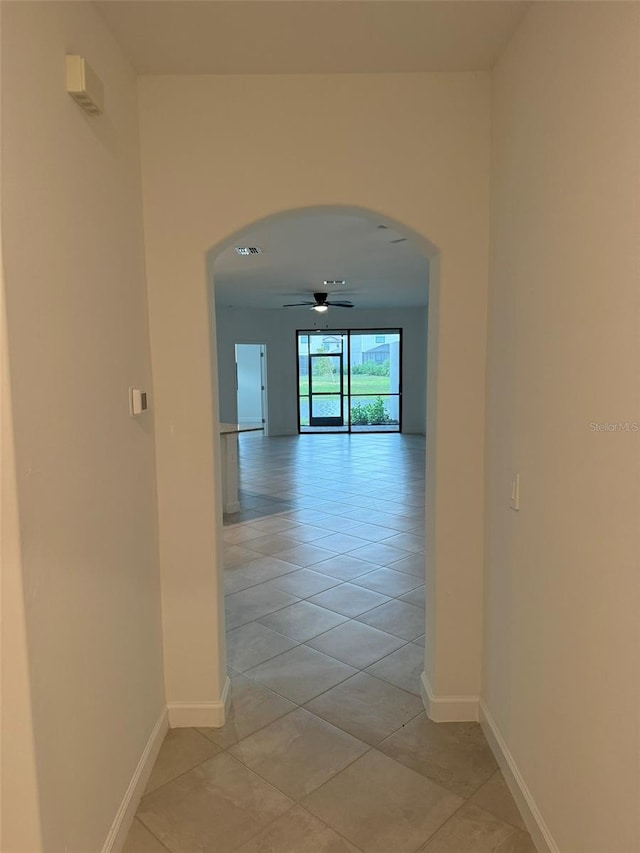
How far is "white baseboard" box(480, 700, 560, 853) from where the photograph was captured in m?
1.88

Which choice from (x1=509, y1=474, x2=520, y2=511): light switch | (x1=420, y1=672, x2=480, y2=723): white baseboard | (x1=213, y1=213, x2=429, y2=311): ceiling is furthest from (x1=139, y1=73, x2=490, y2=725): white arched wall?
(x1=213, y1=213, x2=429, y2=311): ceiling

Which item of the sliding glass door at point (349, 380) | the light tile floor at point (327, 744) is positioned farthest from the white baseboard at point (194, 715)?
the sliding glass door at point (349, 380)

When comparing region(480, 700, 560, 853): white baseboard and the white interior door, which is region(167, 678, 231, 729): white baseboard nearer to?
region(480, 700, 560, 853): white baseboard

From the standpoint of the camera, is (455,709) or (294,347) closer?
(455,709)

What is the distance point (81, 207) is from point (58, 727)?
1.46m

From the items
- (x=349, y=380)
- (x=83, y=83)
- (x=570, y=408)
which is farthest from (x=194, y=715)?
(x=349, y=380)

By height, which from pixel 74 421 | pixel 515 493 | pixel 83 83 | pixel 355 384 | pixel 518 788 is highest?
pixel 83 83

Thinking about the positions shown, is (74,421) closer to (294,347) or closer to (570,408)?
(570,408)

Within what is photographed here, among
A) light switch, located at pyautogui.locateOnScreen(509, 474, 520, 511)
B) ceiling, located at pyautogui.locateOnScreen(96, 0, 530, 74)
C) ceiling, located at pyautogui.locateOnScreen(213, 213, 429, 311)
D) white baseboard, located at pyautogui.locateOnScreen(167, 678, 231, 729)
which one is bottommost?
white baseboard, located at pyautogui.locateOnScreen(167, 678, 231, 729)

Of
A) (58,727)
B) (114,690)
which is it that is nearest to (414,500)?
(114,690)

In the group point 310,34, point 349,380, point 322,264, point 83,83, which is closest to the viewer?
point 83,83

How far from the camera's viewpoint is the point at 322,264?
7191 millimetres

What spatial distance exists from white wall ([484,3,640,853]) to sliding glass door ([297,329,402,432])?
11.0 meters

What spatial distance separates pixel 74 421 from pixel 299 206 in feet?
4.41
